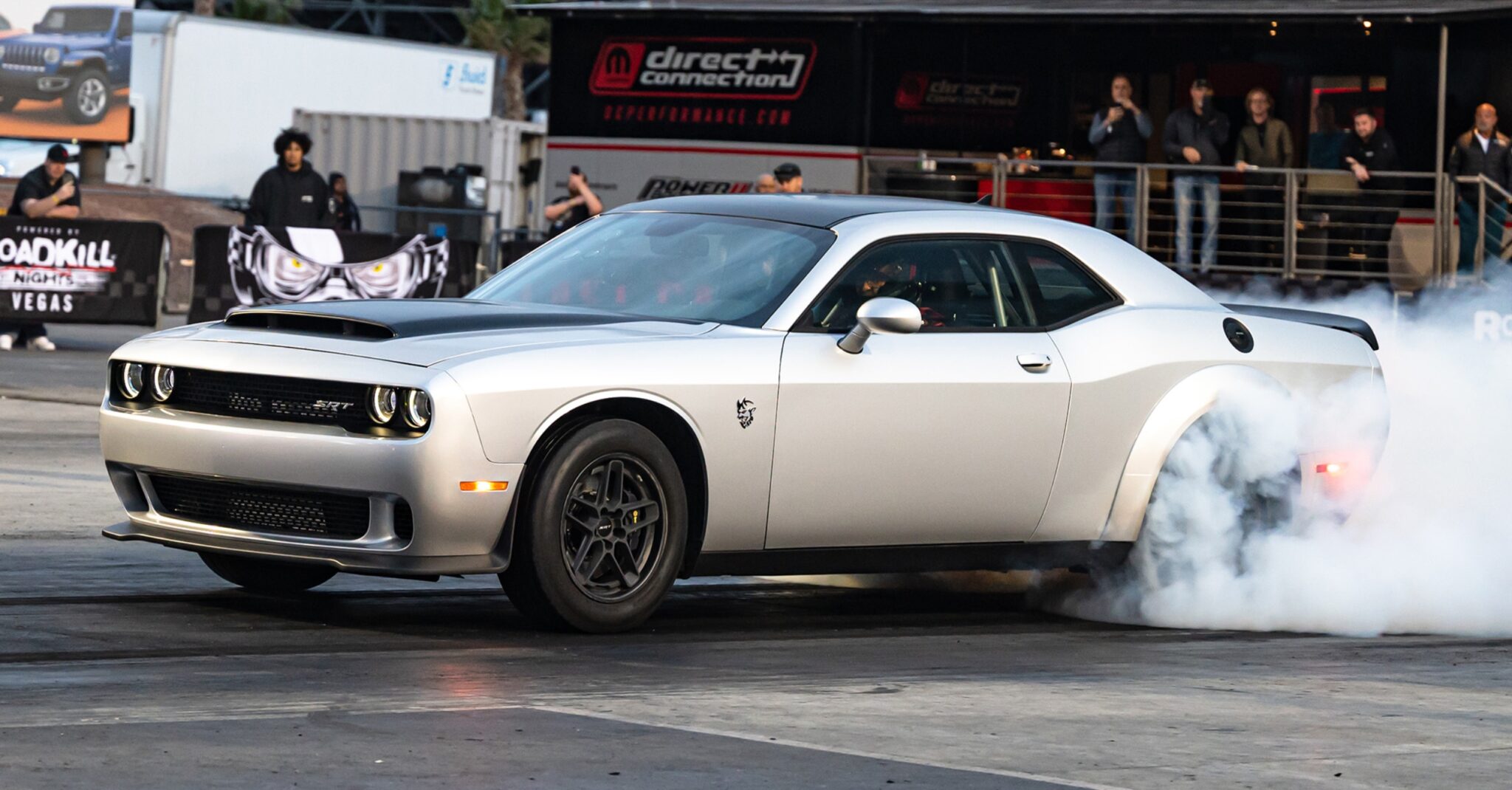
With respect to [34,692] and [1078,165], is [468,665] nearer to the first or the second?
[34,692]

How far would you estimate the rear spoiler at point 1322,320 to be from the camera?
30.1ft

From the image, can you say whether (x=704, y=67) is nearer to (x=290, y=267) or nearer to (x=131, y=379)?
(x=290, y=267)

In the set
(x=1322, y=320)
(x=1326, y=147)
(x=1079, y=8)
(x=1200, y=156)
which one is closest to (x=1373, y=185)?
(x=1326, y=147)

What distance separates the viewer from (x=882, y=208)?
8.45m

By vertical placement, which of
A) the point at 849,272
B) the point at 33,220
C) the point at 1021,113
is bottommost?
the point at 849,272

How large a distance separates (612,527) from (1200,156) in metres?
13.0

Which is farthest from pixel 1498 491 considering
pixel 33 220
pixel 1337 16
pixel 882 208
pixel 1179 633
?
pixel 33 220

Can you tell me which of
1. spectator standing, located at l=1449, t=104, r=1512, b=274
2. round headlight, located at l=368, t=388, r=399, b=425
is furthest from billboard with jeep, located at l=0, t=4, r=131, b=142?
round headlight, located at l=368, t=388, r=399, b=425

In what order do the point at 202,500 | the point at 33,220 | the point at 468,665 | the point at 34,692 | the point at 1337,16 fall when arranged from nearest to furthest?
the point at 34,692 → the point at 468,665 → the point at 202,500 → the point at 1337,16 → the point at 33,220

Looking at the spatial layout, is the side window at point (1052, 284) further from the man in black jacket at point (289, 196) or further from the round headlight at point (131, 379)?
the man in black jacket at point (289, 196)

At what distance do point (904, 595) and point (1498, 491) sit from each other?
2.62m

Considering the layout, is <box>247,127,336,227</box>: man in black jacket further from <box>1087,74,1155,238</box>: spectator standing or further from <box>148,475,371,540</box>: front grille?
<box>148,475,371,540</box>: front grille

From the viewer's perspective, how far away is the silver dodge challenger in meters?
7.09

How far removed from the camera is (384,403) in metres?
7.00
